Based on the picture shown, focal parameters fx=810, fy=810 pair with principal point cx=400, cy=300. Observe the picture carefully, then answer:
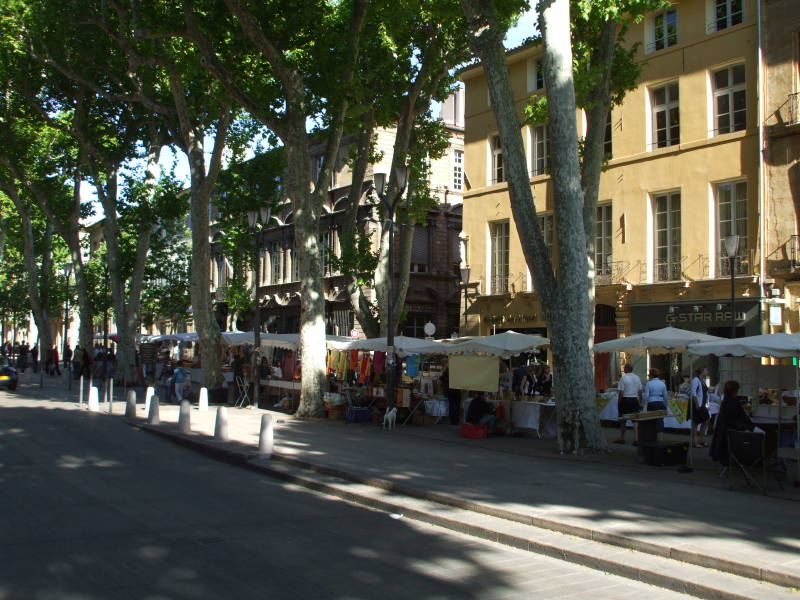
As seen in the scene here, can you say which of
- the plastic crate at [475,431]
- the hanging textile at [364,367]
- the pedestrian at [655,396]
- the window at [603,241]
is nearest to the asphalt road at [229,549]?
the plastic crate at [475,431]

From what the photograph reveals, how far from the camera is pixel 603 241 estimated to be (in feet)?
94.4

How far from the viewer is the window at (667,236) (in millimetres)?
26391

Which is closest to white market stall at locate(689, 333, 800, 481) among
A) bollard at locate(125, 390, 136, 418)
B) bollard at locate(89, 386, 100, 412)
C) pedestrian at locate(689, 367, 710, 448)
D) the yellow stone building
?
pedestrian at locate(689, 367, 710, 448)

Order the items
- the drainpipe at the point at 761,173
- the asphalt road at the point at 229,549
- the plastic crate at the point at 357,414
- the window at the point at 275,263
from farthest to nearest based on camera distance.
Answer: the window at the point at 275,263 < the drainpipe at the point at 761,173 < the plastic crate at the point at 357,414 < the asphalt road at the point at 229,549

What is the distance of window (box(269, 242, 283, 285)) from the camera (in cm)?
4925

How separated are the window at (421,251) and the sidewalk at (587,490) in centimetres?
2410

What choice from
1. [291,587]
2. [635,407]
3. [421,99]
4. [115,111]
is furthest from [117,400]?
[291,587]

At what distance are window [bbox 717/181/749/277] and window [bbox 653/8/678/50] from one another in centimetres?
534

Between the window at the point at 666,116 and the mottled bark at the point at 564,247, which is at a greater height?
the window at the point at 666,116

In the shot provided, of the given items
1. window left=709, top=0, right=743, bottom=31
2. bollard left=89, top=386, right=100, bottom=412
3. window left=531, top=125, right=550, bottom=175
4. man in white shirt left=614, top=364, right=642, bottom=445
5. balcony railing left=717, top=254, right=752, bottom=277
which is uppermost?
window left=709, top=0, right=743, bottom=31

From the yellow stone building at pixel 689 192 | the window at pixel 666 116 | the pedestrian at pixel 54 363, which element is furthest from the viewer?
the pedestrian at pixel 54 363

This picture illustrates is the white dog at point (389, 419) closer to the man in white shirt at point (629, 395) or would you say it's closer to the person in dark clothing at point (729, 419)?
the man in white shirt at point (629, 395)

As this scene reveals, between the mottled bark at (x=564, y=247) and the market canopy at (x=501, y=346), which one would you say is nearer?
the mottled bark at (x=564, y=247)

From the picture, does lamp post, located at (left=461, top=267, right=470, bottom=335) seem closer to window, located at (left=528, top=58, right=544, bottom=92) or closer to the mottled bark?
window, located at (left=528, top=58, right=544, bottom=92)
